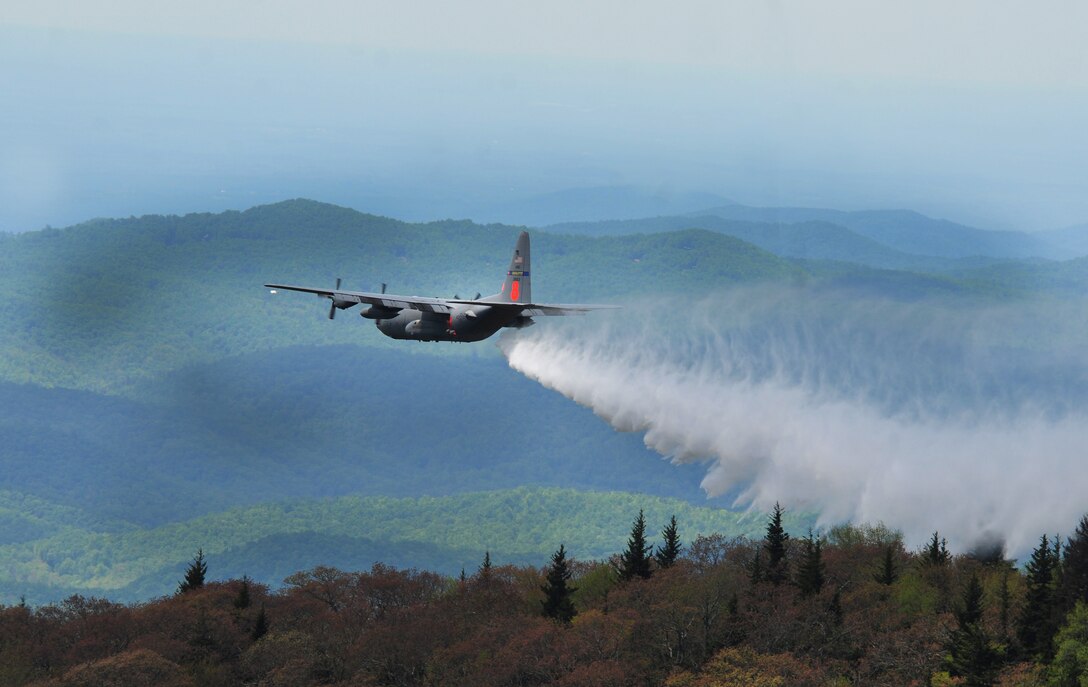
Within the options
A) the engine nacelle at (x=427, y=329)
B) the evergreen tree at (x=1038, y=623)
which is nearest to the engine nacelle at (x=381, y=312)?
the engine nacelle at (x=427, y=329)

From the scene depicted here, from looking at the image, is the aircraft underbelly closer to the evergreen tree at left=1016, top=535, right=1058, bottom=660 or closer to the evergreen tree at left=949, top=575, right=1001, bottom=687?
the evergreen tree at left=949, top=575, right=1001, bottom=687

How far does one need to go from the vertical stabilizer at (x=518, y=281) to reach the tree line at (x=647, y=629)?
13592 mm

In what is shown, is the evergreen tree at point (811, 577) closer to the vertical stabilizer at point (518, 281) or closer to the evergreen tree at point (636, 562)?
the evergreen tree at point (636, 562)

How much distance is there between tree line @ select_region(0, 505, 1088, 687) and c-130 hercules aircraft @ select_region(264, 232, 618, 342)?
41.2 ft

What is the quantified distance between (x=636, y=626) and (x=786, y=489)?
72.2ft

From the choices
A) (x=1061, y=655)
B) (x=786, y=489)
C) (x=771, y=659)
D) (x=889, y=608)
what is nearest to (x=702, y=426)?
(x=786, y=489)

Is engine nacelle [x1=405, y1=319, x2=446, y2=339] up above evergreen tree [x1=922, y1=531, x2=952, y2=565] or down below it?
above

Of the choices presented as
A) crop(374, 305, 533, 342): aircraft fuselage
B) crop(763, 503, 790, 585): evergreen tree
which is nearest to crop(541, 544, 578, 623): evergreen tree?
crop(763, 503, 790, 585): evergreen tree

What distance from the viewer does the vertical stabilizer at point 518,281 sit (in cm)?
7969

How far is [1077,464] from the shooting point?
92.8 m

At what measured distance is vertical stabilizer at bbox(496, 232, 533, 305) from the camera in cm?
7969

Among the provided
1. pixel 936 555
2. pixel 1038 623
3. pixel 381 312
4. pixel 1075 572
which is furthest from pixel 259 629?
pixel 1075 572

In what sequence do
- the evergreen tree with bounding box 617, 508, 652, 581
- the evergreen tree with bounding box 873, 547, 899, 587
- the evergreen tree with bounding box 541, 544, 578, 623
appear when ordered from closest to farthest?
the evergreen tree with bounding box 541, 544, 578, 623
the evergreen tree with bounding box 873, 547, 899, 587
the evergreen tree with bounding box 617, 508, 652, 581

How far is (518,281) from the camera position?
79938 mm
